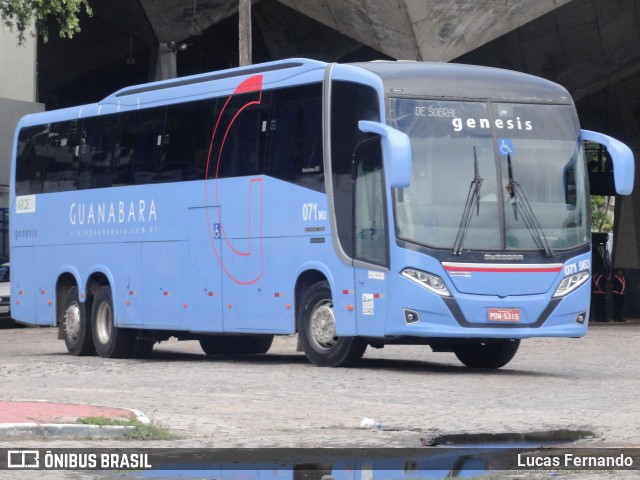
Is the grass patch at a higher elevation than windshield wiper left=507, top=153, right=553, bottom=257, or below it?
below

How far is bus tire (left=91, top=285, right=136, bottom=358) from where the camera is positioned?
68.8 feet

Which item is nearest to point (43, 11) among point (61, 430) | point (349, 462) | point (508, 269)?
point (508, 269)

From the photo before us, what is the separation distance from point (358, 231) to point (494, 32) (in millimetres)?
18323

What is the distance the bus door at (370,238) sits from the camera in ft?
53.6

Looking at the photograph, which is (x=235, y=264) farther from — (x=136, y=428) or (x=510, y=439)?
(x=510, y=439)

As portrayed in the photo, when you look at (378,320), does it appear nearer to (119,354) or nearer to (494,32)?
(119,354)

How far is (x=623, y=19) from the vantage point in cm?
3784

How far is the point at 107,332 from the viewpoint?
2120 cm

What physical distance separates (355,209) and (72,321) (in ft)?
22.7

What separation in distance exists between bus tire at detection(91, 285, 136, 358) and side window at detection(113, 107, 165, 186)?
1.78 meters

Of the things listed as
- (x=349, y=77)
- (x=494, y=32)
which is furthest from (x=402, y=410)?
(x=494, y=32)

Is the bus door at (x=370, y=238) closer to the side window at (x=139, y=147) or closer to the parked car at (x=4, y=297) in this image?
the side window at (x=139, y=147)

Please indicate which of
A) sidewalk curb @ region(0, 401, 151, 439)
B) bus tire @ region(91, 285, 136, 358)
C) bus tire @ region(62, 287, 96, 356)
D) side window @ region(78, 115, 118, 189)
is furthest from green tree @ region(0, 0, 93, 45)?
sidewalk curb @ region(0, 401, 151, 439)

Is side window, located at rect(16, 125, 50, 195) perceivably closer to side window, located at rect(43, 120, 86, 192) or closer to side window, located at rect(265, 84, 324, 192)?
side window, located at rect(43, 120, 86, 192)
